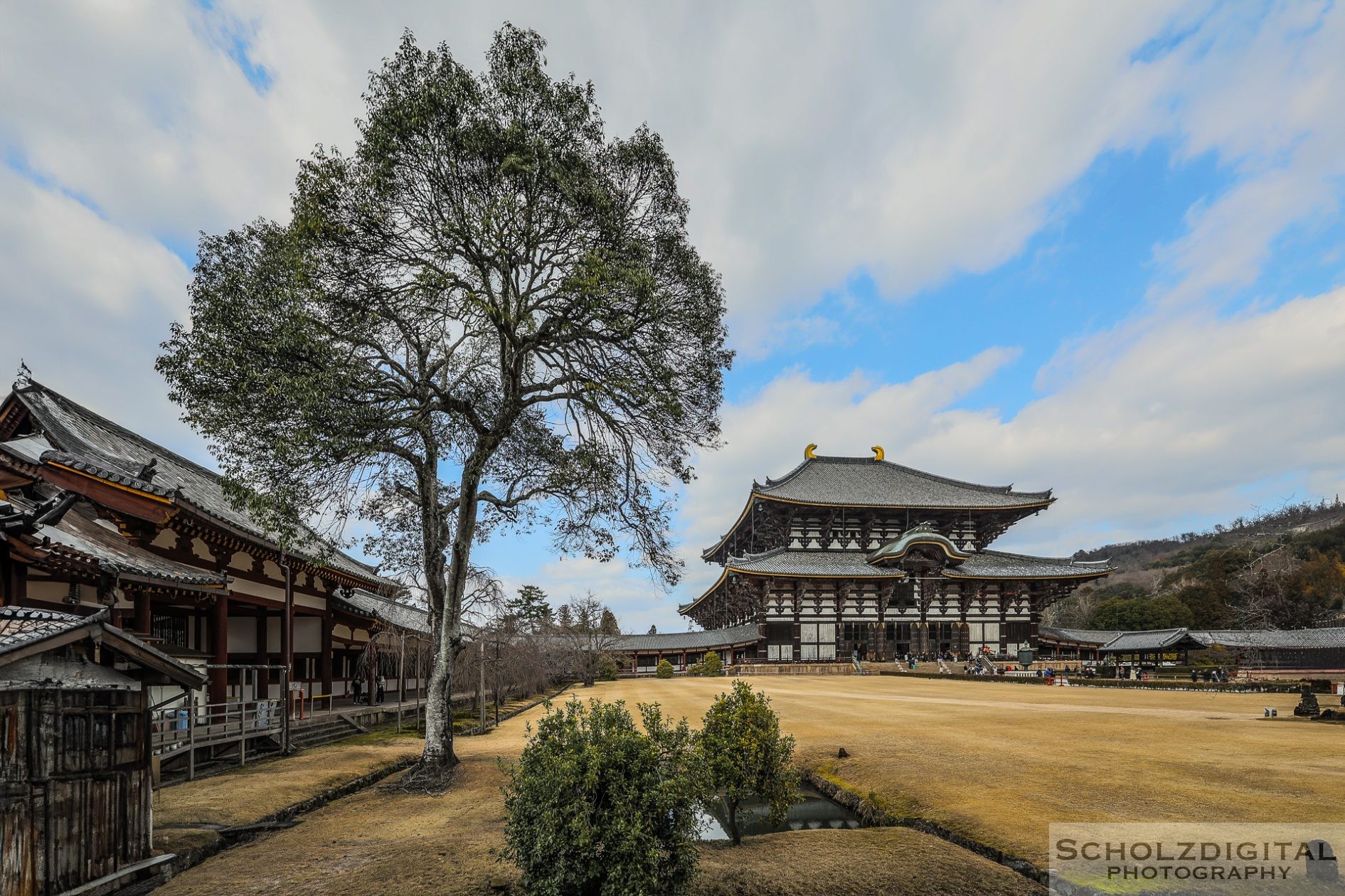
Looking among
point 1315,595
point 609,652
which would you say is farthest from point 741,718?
point 1315,595

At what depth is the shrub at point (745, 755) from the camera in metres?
8.96

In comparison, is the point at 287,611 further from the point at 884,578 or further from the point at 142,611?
the point at 884,578

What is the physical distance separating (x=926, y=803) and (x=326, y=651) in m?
21.0

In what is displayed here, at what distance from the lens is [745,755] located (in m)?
9.04

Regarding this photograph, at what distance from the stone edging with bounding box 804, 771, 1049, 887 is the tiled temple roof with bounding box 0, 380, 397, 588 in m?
10.7

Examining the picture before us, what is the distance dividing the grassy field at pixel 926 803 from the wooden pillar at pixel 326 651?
8.21 m

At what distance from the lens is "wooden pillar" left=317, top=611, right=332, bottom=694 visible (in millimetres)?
23984

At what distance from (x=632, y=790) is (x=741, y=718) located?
3.05 metres

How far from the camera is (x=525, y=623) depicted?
37.5m

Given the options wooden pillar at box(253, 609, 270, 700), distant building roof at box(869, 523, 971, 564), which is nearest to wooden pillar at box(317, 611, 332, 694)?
wooden pillar at box(253, 609, 270, 700)

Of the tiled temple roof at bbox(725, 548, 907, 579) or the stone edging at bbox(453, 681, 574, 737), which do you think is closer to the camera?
the stone edging at bbox(453, 681, 574, 737)

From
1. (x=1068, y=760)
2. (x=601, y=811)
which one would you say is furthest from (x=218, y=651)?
(x=1068, y=760)

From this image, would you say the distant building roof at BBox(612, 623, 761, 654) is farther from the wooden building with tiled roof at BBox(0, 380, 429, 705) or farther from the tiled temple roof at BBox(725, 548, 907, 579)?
the wooden building with tiled roof at BBox(0, 380, 429, 705)

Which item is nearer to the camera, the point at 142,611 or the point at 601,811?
the point at 601,811
